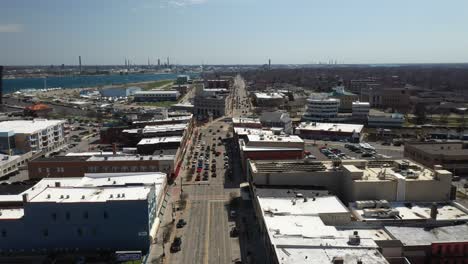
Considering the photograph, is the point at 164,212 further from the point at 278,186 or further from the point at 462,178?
the point at 462,178

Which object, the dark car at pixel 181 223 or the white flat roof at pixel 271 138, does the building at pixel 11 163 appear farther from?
the white flat roof at pixel 271 138

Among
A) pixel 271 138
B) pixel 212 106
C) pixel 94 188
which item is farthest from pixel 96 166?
pixel 212 106

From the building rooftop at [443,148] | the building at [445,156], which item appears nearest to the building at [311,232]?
the building at [445,156]

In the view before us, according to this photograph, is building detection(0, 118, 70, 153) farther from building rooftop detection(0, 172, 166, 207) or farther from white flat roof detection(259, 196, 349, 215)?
white flat roof detection(259, 196, 349, 215)

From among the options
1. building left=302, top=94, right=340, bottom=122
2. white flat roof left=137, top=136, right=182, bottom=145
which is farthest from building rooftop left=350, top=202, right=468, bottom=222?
building left=302, top=94, right=340, bottom=122

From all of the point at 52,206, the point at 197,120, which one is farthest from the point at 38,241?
the point at 197,120
